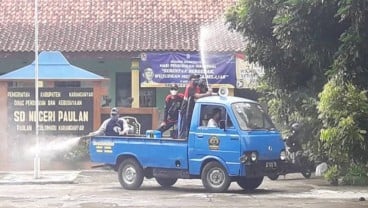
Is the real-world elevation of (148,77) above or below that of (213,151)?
above

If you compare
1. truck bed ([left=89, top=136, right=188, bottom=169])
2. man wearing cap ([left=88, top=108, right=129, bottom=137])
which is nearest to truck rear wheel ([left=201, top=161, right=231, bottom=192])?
truck bed ([left=89, top=136, right=188, bottom=169])

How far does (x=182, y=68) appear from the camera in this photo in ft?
84.6

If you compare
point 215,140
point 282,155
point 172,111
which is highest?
point 172,111

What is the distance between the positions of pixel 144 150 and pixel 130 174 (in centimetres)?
72

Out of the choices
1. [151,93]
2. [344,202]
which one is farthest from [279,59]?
[151,93]

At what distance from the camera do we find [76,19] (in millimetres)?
27734

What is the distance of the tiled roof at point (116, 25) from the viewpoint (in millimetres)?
26016

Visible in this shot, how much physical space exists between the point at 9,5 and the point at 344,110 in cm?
2116

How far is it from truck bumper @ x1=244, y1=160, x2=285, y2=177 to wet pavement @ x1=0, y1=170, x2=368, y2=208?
467 millimetres

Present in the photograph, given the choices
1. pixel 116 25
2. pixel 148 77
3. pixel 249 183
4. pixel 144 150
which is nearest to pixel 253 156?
pixel 249 183

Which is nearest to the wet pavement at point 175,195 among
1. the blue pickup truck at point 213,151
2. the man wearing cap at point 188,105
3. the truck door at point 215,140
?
the blue pickup truck at point 213,151

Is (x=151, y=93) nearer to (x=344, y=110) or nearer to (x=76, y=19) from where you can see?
(x=76, y=19)

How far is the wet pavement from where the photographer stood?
1433 cm

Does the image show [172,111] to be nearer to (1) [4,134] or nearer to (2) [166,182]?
(2) [166,182]
